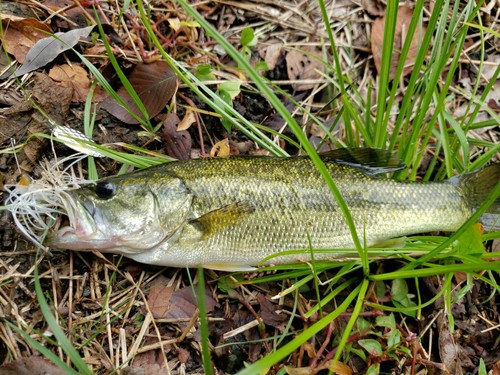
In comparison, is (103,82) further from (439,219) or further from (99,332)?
(439,219)

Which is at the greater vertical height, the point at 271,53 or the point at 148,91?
the point at 271,53

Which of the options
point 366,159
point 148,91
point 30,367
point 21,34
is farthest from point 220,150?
point 30,367

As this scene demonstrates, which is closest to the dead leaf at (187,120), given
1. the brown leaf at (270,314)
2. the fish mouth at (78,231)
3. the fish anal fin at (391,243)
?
the fish mouth at (78,231)

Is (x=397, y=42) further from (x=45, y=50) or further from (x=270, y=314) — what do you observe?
(x=45, y=50)

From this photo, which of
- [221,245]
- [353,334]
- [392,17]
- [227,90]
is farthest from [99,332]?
[392,17]

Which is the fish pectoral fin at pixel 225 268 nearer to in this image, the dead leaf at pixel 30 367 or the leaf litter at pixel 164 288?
the leaf litter at pixel 164 288

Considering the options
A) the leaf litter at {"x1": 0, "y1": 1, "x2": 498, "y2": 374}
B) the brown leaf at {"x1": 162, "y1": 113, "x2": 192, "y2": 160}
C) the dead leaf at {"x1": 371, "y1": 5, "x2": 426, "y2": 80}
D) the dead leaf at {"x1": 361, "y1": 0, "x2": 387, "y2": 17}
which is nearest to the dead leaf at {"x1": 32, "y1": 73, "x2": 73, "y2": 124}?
the leaf litter at {"x1": 0, "y1": 1, "x2": 498, "y2": 374}

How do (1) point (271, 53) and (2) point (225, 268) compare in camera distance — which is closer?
(2) point (225, 268)
